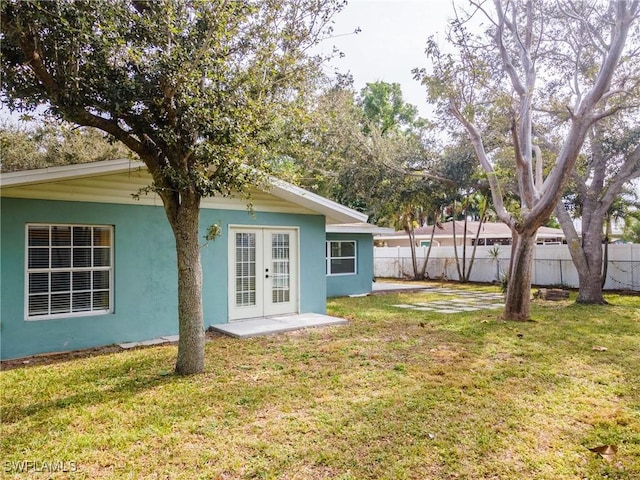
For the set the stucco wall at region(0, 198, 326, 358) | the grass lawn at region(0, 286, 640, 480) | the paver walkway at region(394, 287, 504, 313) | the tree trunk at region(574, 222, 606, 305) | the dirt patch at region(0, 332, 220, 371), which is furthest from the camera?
the tree trunk at region(574, 222, 606, 305)

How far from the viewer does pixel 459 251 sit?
21.0 meters

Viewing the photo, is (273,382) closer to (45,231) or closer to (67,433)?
(67,433)

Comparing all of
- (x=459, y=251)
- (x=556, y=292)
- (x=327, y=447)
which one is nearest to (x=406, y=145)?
(x=556, y=292)

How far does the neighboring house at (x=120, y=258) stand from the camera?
6.29 metres

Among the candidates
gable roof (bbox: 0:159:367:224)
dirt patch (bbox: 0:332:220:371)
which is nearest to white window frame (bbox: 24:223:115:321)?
dirt patch (bbox: 0:332:220:371)

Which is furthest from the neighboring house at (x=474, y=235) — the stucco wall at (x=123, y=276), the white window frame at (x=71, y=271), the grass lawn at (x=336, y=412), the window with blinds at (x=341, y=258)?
the white window frame at (x=71, y=271)

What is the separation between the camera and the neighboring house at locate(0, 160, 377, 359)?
6.29 m

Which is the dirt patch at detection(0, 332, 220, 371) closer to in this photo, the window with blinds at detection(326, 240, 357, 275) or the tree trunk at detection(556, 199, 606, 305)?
the window with blinds at detection(326, 240, 357, 275)

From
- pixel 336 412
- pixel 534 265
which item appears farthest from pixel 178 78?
pixel 534 265

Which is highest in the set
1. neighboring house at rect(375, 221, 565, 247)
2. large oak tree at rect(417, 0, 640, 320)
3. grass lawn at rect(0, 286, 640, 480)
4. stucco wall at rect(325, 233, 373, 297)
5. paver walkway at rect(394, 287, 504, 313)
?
large oak tree at rect(417, 0, 640, 320)

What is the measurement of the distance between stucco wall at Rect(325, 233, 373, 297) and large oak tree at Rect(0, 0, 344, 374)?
8.86 metres

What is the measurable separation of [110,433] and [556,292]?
13.1m

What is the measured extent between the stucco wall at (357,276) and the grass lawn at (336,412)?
727cm

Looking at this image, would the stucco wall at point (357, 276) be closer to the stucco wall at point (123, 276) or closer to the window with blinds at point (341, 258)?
the window with blinds at point (341, 258)
